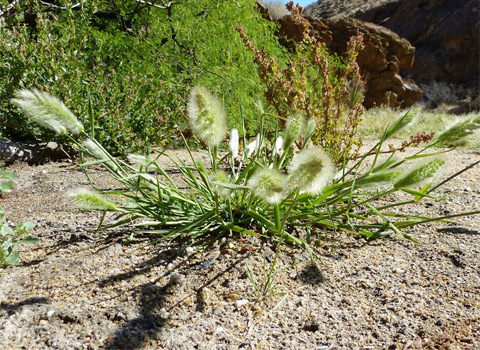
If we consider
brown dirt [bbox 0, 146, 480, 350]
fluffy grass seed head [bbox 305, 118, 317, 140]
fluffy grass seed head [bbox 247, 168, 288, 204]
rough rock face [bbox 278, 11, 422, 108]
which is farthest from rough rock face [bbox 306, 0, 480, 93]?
fluffy grass seed head [bbox 247, 168, 288, 204]

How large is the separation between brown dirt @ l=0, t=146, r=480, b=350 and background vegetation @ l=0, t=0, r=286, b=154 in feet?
4.02

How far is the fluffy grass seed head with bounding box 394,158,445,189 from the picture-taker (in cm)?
129

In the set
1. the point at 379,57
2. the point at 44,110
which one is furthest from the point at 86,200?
the point at 379,57

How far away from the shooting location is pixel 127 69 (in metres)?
4.12

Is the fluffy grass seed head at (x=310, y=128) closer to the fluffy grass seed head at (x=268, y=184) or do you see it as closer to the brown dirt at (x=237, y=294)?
the brown dirt at (x=237, y=294)

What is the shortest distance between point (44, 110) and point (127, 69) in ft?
9.71

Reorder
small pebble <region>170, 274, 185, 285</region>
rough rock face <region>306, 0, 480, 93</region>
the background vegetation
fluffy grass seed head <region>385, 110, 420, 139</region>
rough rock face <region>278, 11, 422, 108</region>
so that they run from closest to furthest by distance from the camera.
→ 1. small pebble <region>170, 274, 185, 285</region>
2. fluffy grass seed head <region>385, 110, 420, 139</region>
3. the background vegetation
4. rough rock face <region>278, 11, 422, 108</region>
5. rough rock face <region>306, 0, 480, 93</region>

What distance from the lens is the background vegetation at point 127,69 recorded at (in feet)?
10.6

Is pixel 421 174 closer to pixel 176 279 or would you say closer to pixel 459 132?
pixel 459 132

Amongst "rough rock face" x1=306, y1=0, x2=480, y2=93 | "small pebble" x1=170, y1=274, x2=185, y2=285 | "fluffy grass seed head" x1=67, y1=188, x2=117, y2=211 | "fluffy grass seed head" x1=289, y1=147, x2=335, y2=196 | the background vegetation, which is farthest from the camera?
"rough rock face" x1=306, y1=0, x2=480, y2=93

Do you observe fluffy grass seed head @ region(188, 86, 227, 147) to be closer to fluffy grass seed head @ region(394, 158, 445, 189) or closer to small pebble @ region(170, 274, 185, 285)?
small pebble @ region(170, 274, 185, 285)

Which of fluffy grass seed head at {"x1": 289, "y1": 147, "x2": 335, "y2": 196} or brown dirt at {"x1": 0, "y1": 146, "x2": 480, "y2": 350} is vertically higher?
fluffy grass seed head at {"x1": 289, "y1": 147, "x2": 335, "y2": 196}

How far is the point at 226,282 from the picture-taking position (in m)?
1.40

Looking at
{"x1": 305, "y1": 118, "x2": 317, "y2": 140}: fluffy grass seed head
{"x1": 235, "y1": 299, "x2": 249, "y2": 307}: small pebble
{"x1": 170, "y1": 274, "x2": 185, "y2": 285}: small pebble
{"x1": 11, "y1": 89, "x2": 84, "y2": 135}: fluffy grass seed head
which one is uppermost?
{"x1": 11, "y1": 89, "x2": 84, "y2": 135}: fluffy grass seed head
